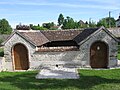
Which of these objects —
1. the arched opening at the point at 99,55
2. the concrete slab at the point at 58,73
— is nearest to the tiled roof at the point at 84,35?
the arched opening at the point at 99,55

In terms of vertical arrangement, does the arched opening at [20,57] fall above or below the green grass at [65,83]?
above

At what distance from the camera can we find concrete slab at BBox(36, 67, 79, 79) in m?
18.4

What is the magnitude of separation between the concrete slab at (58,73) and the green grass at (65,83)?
672mm

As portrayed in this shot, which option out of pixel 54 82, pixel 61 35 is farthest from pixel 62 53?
pixel 54 82

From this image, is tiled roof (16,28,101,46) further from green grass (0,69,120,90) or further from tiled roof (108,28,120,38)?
tiled roof (108,28,120,38)

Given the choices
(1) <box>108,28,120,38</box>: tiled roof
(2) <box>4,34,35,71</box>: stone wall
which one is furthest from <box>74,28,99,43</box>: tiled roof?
(1) <box>108,28,120,38</box>: tiled roof

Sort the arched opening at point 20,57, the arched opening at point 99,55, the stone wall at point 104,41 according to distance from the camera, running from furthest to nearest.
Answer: the arched opening at point 20,57, the arched opening at point 99,55, the stone wall at point 104,41

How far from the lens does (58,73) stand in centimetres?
1984

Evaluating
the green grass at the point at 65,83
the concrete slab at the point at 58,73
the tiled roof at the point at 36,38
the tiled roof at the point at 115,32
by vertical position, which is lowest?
the green grass at the point at 65,83

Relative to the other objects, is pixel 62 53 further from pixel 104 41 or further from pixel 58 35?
pixel 58 35

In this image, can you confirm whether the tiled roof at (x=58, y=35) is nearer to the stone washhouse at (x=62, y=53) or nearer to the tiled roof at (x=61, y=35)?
the tiled roof at (x=61, y=35)

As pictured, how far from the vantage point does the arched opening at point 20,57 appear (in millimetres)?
22953

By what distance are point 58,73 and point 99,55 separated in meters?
5.30

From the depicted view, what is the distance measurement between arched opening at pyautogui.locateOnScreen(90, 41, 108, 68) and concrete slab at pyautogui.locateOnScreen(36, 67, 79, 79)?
7.99 ft
